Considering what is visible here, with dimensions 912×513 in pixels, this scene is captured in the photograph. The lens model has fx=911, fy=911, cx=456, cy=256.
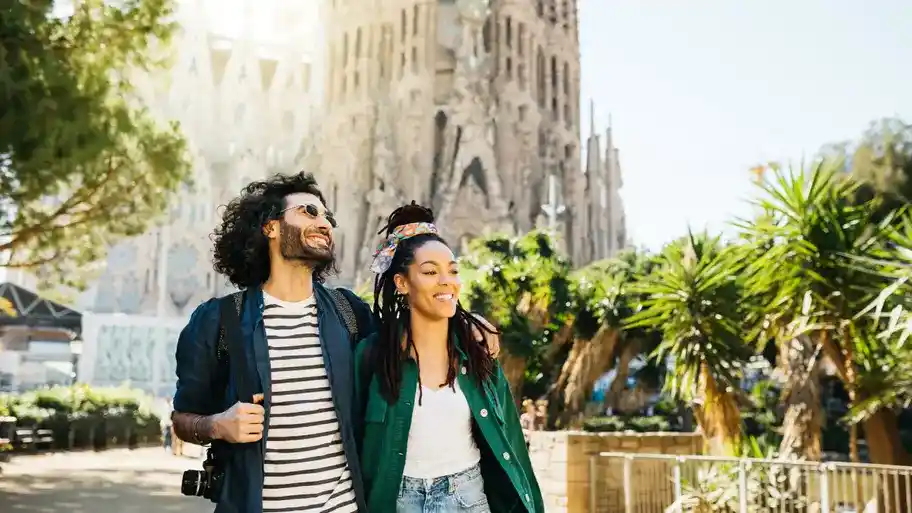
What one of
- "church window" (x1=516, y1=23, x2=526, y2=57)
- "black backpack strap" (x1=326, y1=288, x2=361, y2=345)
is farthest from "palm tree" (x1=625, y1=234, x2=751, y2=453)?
"church window" (x1=516, y1=23, x2=526, y2=57)

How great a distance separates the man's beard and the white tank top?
529 mm

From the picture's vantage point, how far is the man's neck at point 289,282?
2.91 m

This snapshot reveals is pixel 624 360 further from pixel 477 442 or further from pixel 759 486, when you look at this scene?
pixel 477 442

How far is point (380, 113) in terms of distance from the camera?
47.7 m

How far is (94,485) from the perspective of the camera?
45.6 feet

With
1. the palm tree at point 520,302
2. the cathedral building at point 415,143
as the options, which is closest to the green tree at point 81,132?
the palm tree at point 520,302

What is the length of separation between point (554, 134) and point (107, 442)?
32160mm

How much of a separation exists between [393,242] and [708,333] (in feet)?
20.1

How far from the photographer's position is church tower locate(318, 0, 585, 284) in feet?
151

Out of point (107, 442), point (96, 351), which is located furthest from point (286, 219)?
point (96, 351)

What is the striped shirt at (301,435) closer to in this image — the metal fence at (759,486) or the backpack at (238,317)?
the backpack at (238,317)

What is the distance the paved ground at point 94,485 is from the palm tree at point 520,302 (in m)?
6.27

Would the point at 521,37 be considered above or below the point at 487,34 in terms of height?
below

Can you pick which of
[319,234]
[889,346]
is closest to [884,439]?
[889,346]
